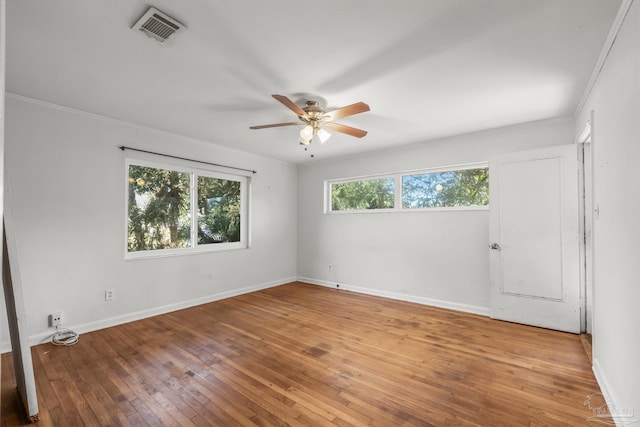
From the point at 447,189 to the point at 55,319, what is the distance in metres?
4.85

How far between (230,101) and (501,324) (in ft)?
12.7

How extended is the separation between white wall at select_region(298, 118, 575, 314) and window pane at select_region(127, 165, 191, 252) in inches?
91.5

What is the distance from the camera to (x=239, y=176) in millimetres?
4961

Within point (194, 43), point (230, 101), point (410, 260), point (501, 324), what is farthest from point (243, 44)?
point (501, 324)

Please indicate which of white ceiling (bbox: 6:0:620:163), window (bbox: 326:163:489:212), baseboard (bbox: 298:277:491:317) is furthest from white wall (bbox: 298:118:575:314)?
white ceiling (bbox: 6:0:620:163)

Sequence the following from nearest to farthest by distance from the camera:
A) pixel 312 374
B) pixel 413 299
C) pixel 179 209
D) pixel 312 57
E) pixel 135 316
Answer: pixel 312 57
pixel 312 374
pixel 135 316
pixel 179 209
pixel 413 299

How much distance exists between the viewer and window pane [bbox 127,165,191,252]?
371 centimetres

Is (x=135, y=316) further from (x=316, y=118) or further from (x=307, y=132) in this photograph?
(x=316, y=118)

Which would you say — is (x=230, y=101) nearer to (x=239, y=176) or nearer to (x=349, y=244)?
(x=239, y=176)

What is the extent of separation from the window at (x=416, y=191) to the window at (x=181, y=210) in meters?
1.77

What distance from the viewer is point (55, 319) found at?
300 cm

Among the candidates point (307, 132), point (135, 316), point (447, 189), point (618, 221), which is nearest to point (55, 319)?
point (135, 316)

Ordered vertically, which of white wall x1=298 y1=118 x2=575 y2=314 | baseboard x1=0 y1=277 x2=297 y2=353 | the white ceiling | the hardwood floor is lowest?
the hardwood floor

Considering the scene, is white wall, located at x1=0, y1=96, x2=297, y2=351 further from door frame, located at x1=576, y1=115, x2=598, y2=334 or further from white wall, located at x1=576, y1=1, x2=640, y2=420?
door frame, located at x1=576, y1=115, x2=598, y2=334
